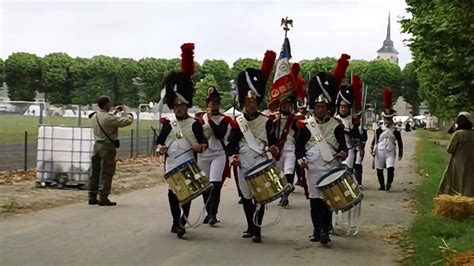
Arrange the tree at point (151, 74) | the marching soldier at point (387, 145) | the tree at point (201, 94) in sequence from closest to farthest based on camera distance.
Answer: the marching soldier at point (387, 145) < the tree at point (201, 94) < the tree at point (151, 74)

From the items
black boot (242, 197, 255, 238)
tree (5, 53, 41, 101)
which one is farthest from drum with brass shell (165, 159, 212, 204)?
tree (5, 53, 41, 101)

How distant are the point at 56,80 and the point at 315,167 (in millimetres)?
80544

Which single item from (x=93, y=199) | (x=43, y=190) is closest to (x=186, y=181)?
(x=93, y=199)

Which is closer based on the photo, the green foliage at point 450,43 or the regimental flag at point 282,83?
the regimental flag at point 282,83

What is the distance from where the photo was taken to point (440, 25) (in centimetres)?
1425

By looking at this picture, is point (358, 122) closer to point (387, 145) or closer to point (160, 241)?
point (387, 145)

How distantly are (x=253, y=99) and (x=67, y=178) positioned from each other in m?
6.83

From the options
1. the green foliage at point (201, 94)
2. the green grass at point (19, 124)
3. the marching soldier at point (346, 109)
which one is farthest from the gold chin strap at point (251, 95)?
the green grass at point (19, 124)

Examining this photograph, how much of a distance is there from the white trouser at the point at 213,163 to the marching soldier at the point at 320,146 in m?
1.66

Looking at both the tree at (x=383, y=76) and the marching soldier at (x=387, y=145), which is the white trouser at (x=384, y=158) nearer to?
the marching soldier at (x=387, y=145)

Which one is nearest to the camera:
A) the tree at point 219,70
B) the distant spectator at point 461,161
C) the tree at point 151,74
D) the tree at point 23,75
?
the distant spectator at point 461,161

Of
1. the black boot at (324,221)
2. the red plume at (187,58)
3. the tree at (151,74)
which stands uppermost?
the tree at (151,74)

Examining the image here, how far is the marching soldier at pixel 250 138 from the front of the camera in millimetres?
10562

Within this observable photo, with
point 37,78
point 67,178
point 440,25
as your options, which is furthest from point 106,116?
point 37,78
